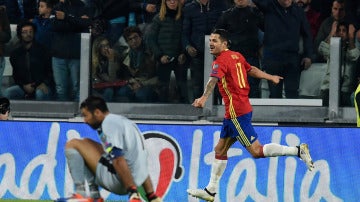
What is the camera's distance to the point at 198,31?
15508mm

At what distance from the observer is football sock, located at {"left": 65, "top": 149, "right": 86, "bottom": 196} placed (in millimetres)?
9828

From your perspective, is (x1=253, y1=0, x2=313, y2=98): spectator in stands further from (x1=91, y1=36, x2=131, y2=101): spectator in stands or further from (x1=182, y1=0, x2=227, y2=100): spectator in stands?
(x1=91, y1=36, x2=131, y2=101): spectator in stands

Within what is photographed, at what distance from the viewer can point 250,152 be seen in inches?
488

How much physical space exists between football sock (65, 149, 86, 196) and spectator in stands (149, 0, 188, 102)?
5.74 m

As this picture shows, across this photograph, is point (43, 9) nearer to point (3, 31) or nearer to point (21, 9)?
point (21, 9)

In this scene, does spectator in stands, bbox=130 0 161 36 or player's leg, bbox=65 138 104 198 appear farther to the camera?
spectator in stands, bbox=130 0 161 36

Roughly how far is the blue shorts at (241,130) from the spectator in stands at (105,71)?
11.5 ft

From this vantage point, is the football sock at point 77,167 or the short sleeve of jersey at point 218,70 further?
the short sleeve of jersey at point 218,70

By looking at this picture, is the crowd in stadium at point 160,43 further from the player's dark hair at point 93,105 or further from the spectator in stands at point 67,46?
the player's dark hair at point 93,105

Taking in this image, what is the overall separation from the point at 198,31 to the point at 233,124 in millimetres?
3388

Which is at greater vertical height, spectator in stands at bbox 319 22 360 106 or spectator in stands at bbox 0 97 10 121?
spectator in stands at bbox 319 22 360 106

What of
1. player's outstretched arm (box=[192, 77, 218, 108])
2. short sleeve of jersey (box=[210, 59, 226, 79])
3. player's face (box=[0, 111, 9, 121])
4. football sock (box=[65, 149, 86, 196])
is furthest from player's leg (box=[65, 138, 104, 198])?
player's face (box=[0, 111, 9, 121])

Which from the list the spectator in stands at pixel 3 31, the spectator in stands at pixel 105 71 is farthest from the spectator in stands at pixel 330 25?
the spectator in stands at pixel 3 31

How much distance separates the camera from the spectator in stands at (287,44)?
49.8ft
